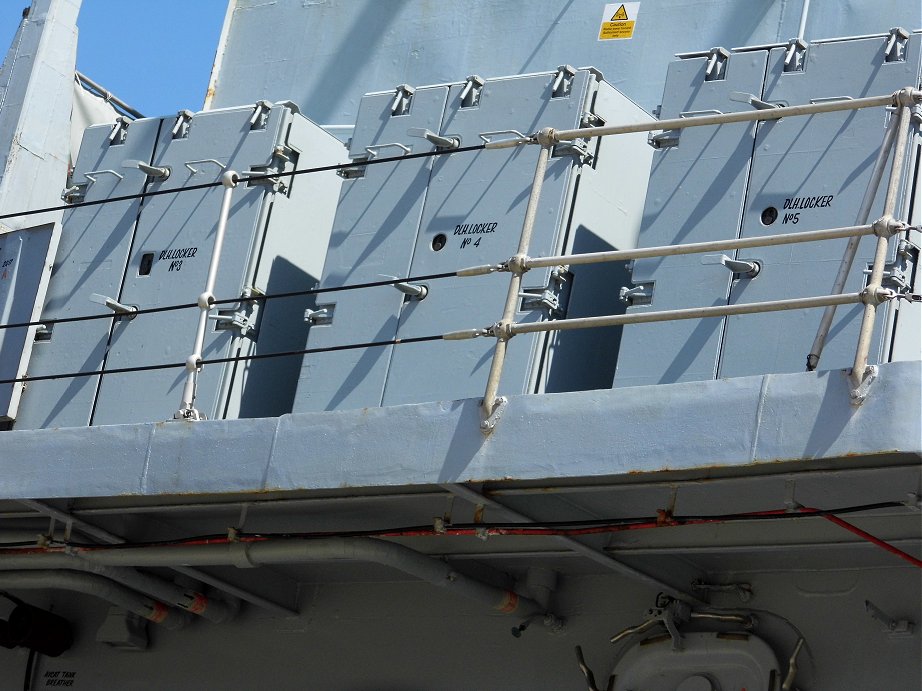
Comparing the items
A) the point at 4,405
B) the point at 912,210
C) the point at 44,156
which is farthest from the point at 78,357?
the point at 912,210

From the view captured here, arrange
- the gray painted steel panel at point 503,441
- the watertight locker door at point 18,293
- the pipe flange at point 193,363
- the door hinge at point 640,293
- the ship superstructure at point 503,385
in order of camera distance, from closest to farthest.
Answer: the gray painted steel panel at point 503,441 → the ship superstructure at point 503,385 → the pipe flange at point 193,363 → the door hinge at point 640,293 → the watertight locker door at point 18,293

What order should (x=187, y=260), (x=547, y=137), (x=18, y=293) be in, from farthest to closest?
(x=18, y=293)
(x=187, y=260)
(x=547, y=137)

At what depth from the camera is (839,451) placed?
4180 millimetres

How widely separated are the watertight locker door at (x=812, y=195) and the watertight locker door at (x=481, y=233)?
0.80m

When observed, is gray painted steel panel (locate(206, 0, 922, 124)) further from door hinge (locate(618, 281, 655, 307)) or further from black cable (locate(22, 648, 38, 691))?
black cable (locate(22, 648, 38, 691))

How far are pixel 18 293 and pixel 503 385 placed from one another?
2872mm

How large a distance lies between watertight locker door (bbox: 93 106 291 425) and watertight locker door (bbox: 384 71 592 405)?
93 centimetres

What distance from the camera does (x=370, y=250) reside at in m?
6.41

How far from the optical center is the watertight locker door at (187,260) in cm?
667

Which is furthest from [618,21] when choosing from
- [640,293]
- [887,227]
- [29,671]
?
[29,671]

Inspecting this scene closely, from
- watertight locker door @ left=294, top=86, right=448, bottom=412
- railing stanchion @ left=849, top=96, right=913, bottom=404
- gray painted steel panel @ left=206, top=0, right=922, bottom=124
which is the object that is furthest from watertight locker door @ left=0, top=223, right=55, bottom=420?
railing stanchion @ left=849, top=96, right=913, bottom=404

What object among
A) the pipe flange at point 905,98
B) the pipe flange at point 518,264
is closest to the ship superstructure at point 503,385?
the pipe flange at point 905,98

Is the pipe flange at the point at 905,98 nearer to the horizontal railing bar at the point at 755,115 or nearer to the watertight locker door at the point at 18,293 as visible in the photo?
the horizontal railing bar at the point at 755,115

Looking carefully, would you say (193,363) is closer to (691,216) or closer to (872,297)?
(691,216)
